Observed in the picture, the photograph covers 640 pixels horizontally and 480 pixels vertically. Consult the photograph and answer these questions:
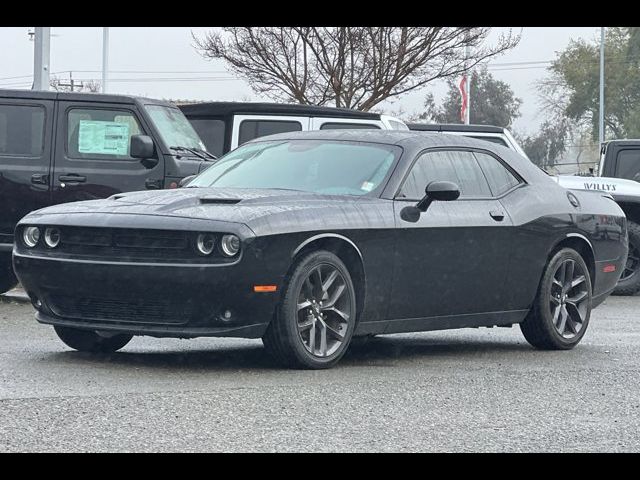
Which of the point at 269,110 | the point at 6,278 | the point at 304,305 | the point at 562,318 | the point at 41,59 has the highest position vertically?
the point at 41,59

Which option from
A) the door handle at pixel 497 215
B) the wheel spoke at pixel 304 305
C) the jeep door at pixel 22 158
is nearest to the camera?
the wheel spoke at pixel 304 305

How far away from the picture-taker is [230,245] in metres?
8.05

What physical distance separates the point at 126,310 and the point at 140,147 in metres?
4.91

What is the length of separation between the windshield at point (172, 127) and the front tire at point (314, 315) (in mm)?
5241

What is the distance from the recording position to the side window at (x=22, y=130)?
43.7 feet

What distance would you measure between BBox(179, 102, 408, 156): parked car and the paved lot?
6.40 metres

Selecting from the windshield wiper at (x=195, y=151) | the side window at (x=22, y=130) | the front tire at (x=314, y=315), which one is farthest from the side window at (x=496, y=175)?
the side window at (x=22, y=130)

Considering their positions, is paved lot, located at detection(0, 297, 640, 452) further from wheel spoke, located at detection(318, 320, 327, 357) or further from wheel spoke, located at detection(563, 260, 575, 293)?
wheel spoke, located at detection(563, 260, 575, 293)

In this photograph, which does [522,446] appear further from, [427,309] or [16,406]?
[427,309]

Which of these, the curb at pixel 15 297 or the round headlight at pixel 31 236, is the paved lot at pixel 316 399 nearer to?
the round headlight at pixel 31 236

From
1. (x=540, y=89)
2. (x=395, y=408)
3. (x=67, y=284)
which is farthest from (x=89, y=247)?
(x=540, y=89)

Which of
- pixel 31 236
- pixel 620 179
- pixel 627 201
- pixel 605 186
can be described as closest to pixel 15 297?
pixel 31 236

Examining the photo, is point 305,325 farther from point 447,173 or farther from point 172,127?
point 172,127
